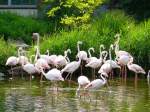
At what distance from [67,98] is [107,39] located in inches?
272

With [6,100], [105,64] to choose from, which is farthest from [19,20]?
[6,100]

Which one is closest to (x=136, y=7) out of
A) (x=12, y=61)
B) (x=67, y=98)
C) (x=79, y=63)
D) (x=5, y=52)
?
(x=5, y=52)

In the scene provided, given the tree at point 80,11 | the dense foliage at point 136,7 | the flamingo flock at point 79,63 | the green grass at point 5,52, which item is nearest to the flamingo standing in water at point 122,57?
the flamingo flock at point 79,63

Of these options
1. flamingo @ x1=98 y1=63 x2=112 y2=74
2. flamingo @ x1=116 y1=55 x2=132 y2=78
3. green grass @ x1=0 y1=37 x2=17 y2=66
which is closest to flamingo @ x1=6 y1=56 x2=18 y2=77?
green grass @ x1=0 y1=37 x2=17 y2=66

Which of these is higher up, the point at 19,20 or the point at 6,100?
the point at 19,20

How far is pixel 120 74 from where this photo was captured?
71.9 feet

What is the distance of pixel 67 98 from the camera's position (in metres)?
16.7

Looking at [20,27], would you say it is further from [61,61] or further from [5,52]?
[61,61]

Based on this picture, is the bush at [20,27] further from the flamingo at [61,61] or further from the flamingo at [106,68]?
the flamingo at [106,68]

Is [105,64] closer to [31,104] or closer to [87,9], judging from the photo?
[31,104]

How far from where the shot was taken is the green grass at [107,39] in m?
22.5

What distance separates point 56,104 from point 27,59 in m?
5.47

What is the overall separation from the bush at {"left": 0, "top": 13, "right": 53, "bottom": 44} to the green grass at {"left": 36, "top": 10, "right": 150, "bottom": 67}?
6055 millimetres

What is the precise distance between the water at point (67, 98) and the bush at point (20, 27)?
31.5 ft
